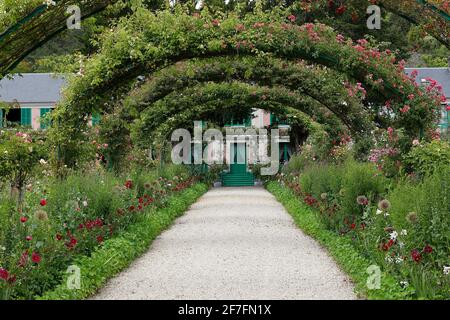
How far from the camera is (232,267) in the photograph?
9.05m

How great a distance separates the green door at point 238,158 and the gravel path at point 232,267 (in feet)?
70.8

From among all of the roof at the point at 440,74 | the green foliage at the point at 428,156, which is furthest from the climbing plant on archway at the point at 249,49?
the roof at the point at 440,74

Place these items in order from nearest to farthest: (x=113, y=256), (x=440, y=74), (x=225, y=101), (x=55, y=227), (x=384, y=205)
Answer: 1. (x=55, y=227)
2. (x=384, y=205)
3. (x=113, y=256)
4. (x=225, y=101)
5. (x=440, y=74)

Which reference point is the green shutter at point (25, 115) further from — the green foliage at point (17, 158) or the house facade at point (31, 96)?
the green foliage at point (17, 158)

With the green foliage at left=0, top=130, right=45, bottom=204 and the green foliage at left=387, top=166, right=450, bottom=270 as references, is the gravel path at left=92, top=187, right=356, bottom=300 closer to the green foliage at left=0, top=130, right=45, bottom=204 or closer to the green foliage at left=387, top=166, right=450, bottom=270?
the green foliage at left=387, top=166, right=450, bottom=270

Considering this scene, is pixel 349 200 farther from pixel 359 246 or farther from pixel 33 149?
pixel 33 149

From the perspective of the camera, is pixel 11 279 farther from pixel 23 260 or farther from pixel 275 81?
pixel 275 81

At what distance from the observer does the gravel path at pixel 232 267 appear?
7.43 m

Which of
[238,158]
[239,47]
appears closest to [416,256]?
[239,47]

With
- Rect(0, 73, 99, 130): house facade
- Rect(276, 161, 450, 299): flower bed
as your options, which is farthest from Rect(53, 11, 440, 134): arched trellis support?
Rect(0, 73, 99, 130): house facade

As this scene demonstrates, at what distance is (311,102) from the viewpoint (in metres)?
20.4

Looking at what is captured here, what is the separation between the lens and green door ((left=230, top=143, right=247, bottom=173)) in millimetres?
36281

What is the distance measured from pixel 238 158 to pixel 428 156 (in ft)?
86.1

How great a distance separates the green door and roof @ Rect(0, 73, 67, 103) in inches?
334
